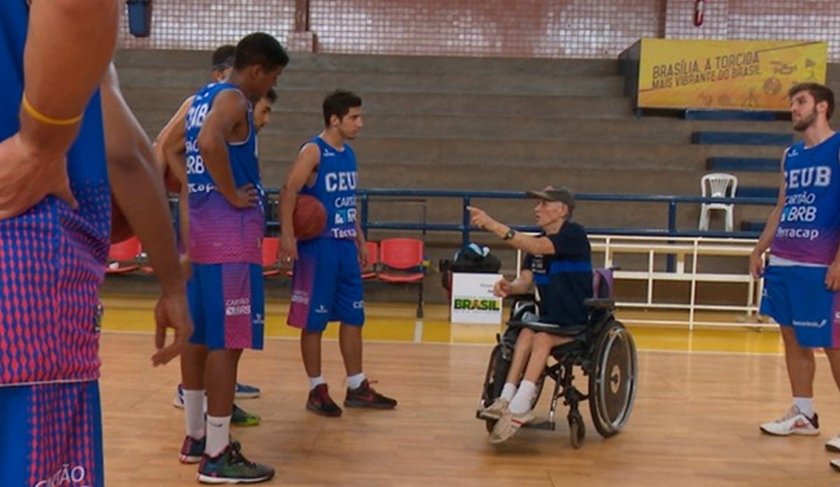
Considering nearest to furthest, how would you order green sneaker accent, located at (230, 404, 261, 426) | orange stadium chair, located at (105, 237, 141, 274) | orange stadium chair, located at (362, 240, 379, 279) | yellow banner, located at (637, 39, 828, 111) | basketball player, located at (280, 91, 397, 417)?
1. green sneaker accent, located at (230, 404, 261, 426)
2. basketball player, located at (280, 91, 397, 417)
3. orange stadium chair, located at (105, 237, 141, 274)
4. orange stadium chair, located at (362, 240, 379, 279)
5. yellow banner, located at (637, 39, 828, 111)

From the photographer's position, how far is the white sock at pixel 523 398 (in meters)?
3.64

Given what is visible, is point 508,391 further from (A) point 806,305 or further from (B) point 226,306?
(A) point 806,305

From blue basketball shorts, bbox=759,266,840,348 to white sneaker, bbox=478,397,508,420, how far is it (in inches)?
59.3

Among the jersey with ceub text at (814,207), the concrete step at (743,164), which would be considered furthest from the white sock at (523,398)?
the concrete step at (743,164)

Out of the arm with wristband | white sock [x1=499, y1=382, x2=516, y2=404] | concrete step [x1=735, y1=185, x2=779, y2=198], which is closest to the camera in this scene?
the arm with wristband

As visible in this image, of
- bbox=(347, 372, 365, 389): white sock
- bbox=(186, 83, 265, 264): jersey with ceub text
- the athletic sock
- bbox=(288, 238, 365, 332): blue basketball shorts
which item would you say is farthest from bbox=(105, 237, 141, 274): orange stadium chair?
the athletic sock

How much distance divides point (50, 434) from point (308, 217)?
10.5 ft

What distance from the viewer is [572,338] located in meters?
3.81

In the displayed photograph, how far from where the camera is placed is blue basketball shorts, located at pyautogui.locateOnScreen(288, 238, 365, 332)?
4.29m

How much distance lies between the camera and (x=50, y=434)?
3.34 ft

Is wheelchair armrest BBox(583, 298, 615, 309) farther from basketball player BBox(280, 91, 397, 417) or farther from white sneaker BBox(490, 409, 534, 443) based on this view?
basketball player BBox(280, 91, 397, 417)

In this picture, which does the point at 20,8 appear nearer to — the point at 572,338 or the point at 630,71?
the point at 572,338

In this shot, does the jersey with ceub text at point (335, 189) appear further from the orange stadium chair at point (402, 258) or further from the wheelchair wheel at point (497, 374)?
the orange stadium chair at point (402, 258)

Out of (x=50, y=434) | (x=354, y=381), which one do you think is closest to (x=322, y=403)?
(x=354, y=381)
